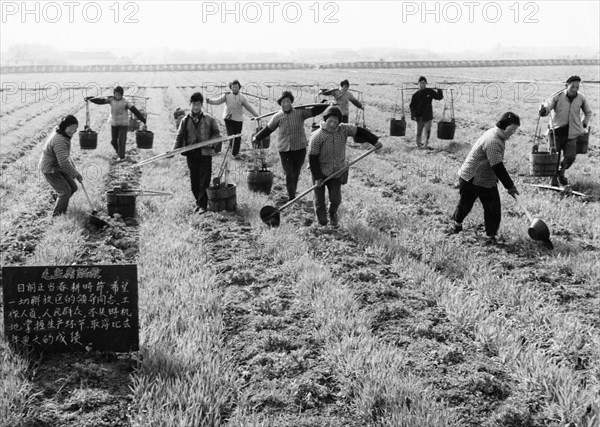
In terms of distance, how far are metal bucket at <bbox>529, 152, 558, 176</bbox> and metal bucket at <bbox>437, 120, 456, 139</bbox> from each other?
15.6ft

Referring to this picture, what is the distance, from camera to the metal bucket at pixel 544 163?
31.3 ft

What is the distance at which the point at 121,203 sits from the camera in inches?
343

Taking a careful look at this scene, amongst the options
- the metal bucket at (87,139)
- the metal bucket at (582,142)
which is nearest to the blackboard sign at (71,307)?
the metal bucket at (582,142)

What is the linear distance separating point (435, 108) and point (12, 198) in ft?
59.9

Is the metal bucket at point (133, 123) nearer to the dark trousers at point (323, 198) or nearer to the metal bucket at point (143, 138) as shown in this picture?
the metal bucket at point (143, 138)

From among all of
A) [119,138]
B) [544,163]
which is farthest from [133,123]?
[544,163]

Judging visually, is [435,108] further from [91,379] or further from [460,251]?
[91,379]

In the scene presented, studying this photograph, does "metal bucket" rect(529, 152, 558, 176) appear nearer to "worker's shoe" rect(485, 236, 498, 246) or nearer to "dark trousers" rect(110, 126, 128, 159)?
"worker's shoe" rect(485, 236, 498, 246)

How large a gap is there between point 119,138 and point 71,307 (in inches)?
372

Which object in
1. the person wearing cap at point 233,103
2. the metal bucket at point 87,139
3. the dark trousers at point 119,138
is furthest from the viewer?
the metal bucket at point 87,139

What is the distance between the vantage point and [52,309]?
173 inches

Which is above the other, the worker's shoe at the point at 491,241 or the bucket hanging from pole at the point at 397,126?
the bucket hanging from pole at the point at 397,126

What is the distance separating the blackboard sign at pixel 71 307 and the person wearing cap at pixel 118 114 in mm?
8252

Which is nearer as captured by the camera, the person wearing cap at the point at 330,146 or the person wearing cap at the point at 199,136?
the person wearing cap at the point at 330,146
